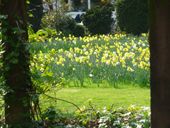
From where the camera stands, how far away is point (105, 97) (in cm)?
784

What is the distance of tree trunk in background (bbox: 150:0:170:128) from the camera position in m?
2.05

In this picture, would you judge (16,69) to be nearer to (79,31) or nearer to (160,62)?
A: (160,62)

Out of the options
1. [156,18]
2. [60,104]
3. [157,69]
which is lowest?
[60,104]

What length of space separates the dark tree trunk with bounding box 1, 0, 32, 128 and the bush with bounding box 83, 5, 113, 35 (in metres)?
19.6

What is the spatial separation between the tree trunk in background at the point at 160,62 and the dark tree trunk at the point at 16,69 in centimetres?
240

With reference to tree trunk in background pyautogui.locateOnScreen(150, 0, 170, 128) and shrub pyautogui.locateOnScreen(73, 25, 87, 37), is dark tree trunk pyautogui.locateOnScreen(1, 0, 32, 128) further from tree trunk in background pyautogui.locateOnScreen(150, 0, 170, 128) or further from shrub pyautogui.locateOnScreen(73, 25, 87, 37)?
shrub pyautogui.locateOnScreen(73, 25, 87, 37)

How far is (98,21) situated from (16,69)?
19.7m

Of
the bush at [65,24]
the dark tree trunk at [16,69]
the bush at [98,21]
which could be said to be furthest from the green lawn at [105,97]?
the bush at [98,21]

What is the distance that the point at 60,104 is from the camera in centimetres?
728

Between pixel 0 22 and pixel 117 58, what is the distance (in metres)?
6.15

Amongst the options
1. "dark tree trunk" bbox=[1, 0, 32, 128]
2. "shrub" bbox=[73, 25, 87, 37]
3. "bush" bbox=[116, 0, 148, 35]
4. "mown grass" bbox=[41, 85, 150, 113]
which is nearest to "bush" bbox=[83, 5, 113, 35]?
"shrub" bbox=[73, 25, 87, 37]

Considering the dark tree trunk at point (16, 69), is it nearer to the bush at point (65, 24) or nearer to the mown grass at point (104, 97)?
the mown grass at point (104, 97)

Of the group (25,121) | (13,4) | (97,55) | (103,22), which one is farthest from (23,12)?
(103,22)

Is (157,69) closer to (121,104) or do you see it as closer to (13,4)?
(13,4)
